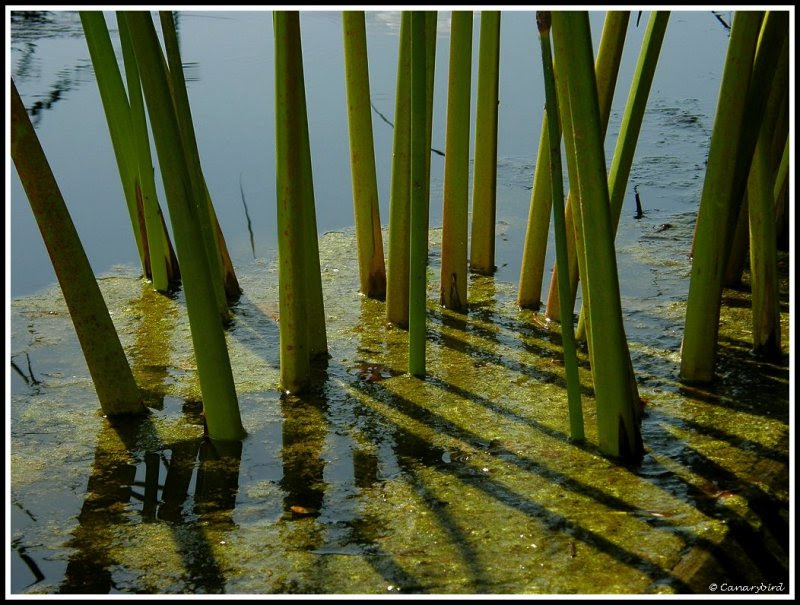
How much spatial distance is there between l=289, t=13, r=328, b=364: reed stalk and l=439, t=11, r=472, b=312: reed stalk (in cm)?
34

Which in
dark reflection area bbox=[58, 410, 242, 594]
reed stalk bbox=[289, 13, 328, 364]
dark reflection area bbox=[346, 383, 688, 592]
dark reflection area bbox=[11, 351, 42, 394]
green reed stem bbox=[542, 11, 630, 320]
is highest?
green reed stem bbox=[542, 11, 630, 320]

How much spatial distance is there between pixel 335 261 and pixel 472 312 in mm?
549

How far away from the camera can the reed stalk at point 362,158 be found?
1.93 m

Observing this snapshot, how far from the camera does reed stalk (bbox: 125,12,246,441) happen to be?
1281mm

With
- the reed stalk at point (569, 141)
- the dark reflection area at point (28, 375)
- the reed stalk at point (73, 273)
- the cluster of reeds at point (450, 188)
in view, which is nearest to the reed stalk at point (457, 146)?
the cluster of reeds at point (450, 188)

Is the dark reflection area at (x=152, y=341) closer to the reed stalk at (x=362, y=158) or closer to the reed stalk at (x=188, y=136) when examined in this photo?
the reed stalk at (x=188, y=136)

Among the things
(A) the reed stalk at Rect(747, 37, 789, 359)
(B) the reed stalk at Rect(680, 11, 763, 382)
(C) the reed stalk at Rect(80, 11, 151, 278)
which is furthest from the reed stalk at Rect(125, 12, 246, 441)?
(A) the reed stalk at Rect(747, 37, 789, 359)

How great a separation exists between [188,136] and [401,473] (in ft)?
2.70

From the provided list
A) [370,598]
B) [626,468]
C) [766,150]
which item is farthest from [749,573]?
[766,150]

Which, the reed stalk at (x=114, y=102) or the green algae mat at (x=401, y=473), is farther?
the reed stalk at (x=114, y=102)

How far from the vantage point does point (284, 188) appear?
1547 millimetres

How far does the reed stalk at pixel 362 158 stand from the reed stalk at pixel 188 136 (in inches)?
14.0

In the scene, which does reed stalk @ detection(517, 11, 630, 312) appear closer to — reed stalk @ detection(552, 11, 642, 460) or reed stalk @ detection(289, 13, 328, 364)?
reed stalk @ detection(552, 11, 642, 460)

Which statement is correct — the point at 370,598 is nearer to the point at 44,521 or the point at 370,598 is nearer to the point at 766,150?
the point at 44,521
